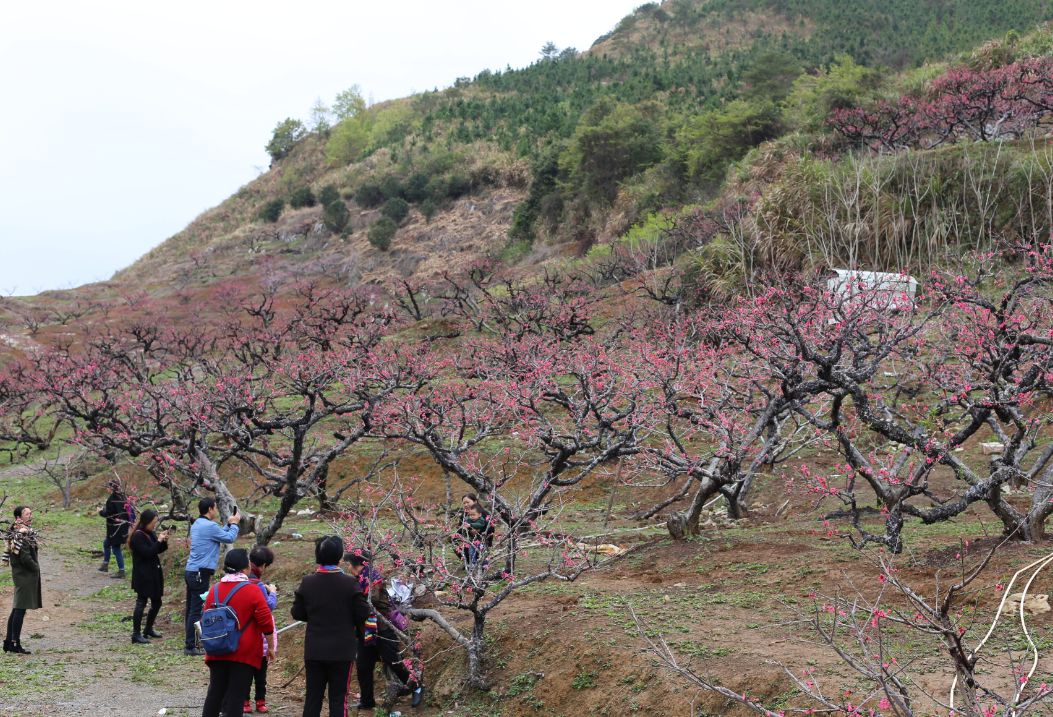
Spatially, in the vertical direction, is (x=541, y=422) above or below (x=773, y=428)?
above

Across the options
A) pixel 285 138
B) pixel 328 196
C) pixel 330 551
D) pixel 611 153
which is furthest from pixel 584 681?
pixel 285 138

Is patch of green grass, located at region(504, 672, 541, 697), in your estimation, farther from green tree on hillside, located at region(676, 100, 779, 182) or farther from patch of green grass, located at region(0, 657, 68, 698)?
green tree on hillside, located at region(676, 100, 779, 182)

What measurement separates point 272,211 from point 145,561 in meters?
61.0

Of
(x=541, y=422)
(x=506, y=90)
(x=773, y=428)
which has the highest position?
(x=506, y=90)

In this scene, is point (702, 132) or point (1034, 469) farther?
point (702, 132)


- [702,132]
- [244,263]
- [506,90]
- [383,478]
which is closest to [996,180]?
[383,478]

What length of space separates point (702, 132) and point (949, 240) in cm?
1965

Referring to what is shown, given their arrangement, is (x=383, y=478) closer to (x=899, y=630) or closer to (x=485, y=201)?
(x=899, y=630)

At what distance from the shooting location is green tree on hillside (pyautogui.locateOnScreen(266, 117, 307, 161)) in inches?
3221

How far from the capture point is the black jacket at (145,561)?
9.17 metres

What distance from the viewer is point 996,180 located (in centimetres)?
2269

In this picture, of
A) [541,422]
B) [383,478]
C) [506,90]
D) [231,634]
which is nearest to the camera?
[231,634]

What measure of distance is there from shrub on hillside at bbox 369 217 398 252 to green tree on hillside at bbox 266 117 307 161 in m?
31.0

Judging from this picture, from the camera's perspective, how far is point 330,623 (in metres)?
5.91
